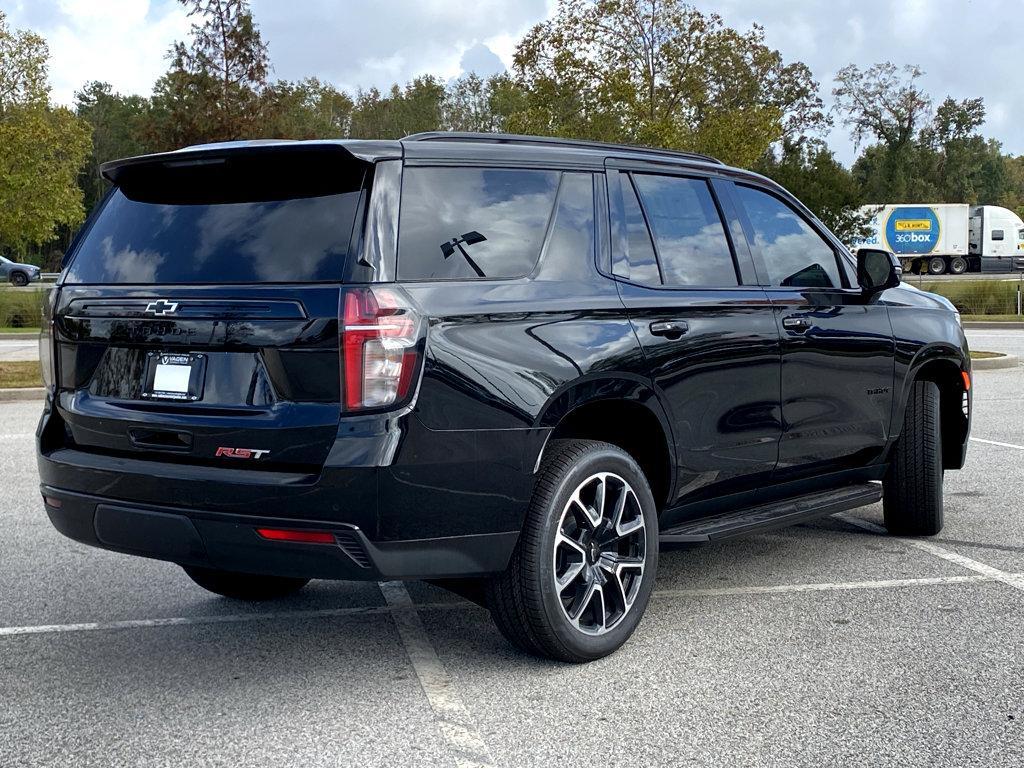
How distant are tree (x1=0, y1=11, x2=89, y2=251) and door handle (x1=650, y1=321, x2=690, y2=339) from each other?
38518mm

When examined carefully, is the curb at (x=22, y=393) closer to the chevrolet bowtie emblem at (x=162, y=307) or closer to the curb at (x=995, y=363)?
the chevrolet bowtie emblem at (x=162, y=307)

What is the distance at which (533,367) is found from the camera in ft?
13.4

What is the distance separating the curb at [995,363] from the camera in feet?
55.7

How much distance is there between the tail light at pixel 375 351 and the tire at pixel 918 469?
3311 millimetres

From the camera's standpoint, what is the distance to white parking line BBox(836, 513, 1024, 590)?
5535 millimetres

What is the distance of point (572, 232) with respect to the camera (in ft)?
14.8

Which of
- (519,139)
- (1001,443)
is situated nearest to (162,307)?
(519,139)

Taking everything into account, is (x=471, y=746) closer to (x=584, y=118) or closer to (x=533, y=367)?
(x=533, y=367)

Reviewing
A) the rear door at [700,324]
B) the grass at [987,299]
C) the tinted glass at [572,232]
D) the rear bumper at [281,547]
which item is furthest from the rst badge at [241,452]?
the grass at [987,299]

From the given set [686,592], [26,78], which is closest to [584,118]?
[26,78]

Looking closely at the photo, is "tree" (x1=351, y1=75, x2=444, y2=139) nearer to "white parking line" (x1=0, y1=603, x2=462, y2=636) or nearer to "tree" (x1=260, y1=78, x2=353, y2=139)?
"tree" (x1=260, y1=78, x2=353, y2=139)

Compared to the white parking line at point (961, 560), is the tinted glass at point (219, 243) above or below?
above

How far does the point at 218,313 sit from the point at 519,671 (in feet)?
5.35

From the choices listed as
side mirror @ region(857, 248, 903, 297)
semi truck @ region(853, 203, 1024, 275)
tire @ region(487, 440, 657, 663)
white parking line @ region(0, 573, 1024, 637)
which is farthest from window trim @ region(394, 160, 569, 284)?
semi truck @ region(853, 203, 1024, 275)
